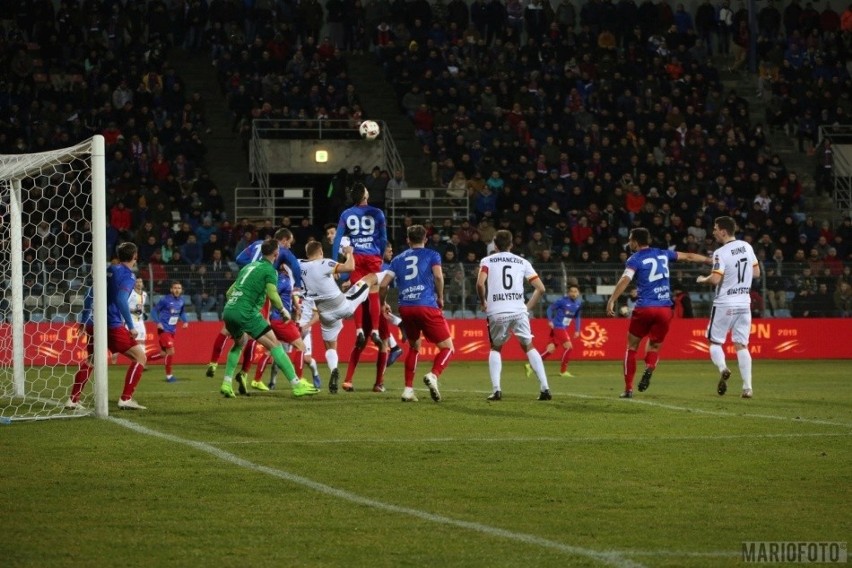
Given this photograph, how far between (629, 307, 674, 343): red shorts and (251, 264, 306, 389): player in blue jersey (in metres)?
4.45

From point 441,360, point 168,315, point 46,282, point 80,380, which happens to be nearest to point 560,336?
point 168,315

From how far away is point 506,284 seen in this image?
15727 mm

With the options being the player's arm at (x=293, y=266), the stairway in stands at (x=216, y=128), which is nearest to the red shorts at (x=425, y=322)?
the player's arm at (x=293, y=266)

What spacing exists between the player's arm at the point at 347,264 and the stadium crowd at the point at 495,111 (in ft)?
42.0

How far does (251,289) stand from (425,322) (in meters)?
2.16

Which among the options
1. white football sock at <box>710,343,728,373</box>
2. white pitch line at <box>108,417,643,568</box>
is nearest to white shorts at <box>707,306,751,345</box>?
white football sock at <box>710,343,728,373</box>

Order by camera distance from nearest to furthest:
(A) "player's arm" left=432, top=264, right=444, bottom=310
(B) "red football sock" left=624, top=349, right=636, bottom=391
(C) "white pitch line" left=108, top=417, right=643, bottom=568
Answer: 1. (C) "white pitch line" left=108, top=417, right=643, bottom=568
2. (A) "player's arm" left=432, top=264, right=444, bottom=310
3. (B) "red football sock" left=624, top=349, right=636, bottom=391

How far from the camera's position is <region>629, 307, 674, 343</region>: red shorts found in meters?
16.6

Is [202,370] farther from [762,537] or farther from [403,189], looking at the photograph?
[762,537]

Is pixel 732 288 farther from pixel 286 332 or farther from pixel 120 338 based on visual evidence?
pixel 120 338

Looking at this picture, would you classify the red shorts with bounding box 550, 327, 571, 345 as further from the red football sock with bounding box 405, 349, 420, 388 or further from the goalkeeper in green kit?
the goalkeeper in green kit

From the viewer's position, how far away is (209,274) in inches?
1148

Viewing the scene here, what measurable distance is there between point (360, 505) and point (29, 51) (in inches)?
1209

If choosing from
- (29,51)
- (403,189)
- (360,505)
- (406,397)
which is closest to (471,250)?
(403,189)
